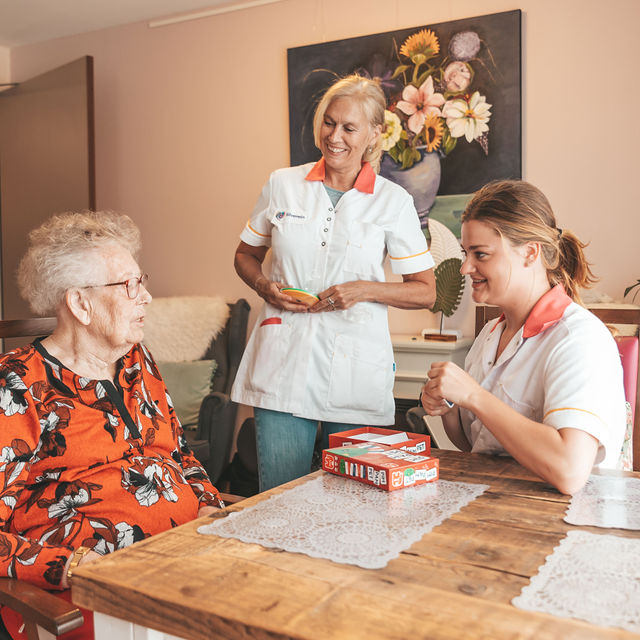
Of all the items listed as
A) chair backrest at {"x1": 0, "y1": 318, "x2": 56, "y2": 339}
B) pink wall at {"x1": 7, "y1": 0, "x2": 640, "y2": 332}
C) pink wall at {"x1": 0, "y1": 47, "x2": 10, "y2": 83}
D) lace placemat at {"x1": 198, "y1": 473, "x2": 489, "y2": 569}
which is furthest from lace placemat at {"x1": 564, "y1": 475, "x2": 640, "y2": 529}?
pink wall at {"x1": 0, "y1": 47, "x2": 10, "y2": 83}

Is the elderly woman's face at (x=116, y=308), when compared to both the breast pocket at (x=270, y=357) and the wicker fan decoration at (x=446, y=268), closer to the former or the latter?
the breast pocket at (x=270, y=357)

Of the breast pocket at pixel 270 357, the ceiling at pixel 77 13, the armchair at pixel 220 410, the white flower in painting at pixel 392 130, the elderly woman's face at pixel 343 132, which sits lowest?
the armchair at pixel 220 410

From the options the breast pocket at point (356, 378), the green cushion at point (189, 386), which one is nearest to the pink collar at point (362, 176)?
the breast pocket at point (356, 378)

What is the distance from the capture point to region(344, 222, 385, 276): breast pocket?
2.04 metres

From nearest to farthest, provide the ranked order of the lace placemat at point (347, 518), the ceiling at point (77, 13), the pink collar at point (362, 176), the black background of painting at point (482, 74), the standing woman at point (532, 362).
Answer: the lace placemat at point (347, 518) < the standing woman at point (532, 362) < the pink collar at point (362, 176) < the black background of painting at point (482, 74) < the ceiling at point (77, 13)

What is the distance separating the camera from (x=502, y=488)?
1271 millimetres

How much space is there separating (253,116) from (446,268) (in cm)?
142

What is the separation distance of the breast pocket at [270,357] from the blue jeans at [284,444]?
0.07m

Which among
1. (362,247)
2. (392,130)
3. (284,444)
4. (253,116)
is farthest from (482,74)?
(284,444)

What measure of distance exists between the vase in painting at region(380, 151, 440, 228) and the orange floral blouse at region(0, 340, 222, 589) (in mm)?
2163

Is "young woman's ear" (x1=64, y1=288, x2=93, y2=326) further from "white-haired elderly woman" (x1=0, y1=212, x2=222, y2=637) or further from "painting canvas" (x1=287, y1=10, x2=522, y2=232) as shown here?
"painting canvas" (x1=287, y1=10, x2=522, y2=232)

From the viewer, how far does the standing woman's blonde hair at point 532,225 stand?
150 cm

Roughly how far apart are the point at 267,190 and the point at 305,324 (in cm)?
45

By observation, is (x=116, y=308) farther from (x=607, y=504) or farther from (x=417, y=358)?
(x=417, y=358)
